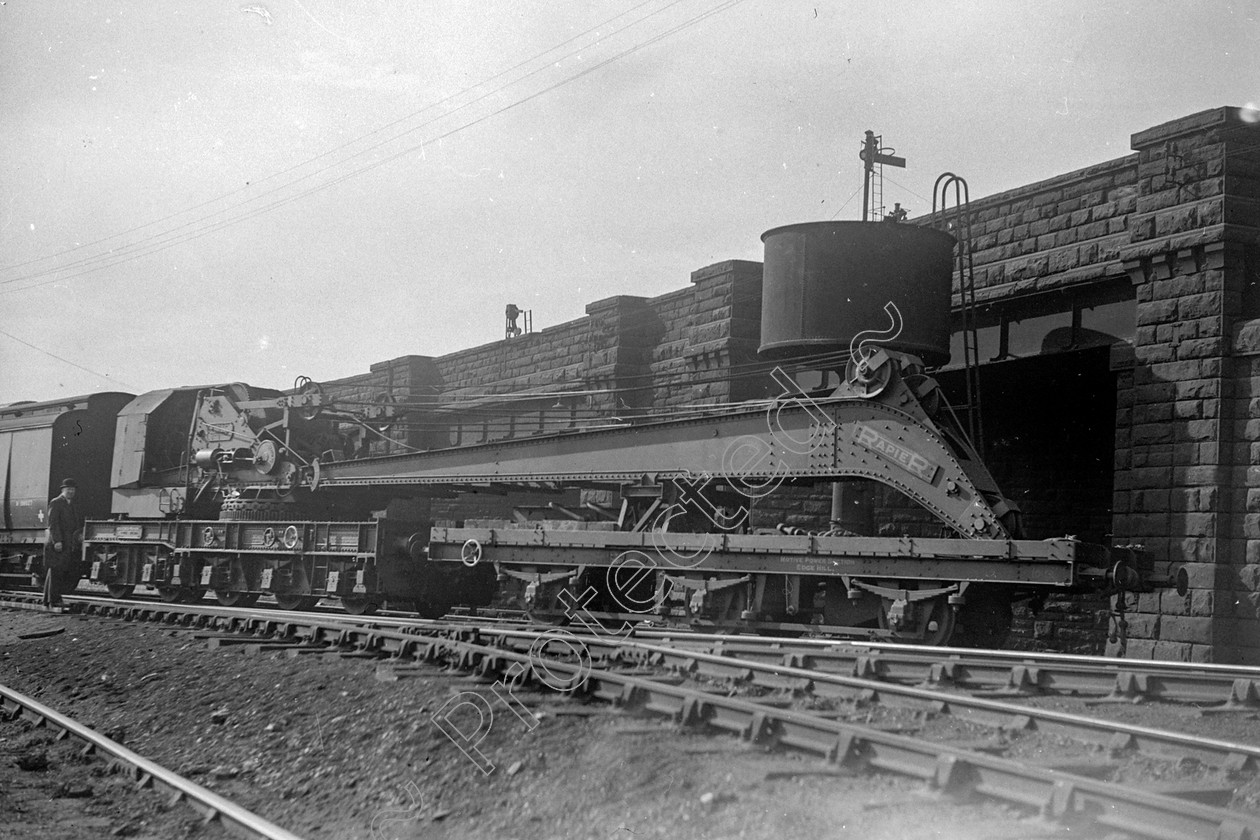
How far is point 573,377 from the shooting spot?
2056 centimetres

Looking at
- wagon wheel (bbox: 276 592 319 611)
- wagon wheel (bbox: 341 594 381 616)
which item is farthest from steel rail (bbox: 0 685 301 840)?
wagon wheel (bbox: 276 592 319 611)

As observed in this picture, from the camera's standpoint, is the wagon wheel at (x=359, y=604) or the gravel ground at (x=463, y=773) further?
the wagon wheel at (x=359, y=604)

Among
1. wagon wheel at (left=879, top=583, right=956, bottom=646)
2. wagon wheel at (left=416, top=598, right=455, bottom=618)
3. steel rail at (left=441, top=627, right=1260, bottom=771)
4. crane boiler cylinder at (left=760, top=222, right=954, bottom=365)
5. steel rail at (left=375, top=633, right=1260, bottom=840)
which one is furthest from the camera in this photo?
wagon wheel at (left=416, top=598, right=455, bottom=618)

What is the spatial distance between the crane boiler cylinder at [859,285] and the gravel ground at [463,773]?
4546mm

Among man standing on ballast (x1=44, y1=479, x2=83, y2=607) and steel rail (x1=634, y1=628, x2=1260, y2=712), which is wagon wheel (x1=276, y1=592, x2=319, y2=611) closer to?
man standing on ballast (x1=44, y1=479, x2=83, y2=607)

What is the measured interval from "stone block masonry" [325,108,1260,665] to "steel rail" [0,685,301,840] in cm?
587

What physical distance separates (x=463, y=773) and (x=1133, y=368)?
846 cm

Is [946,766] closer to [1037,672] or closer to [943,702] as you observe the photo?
[943,702]

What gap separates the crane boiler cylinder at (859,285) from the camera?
36.0 feet

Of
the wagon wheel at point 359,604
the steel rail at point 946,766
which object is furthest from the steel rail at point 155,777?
the wagon wheel at point 359,604

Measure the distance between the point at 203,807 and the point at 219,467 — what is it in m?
11.5

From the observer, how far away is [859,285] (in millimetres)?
10969

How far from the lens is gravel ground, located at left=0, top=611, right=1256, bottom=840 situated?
505 centimetres

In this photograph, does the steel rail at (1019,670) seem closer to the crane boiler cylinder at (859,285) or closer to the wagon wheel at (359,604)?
the crane boiler cylinder at (859,285)
